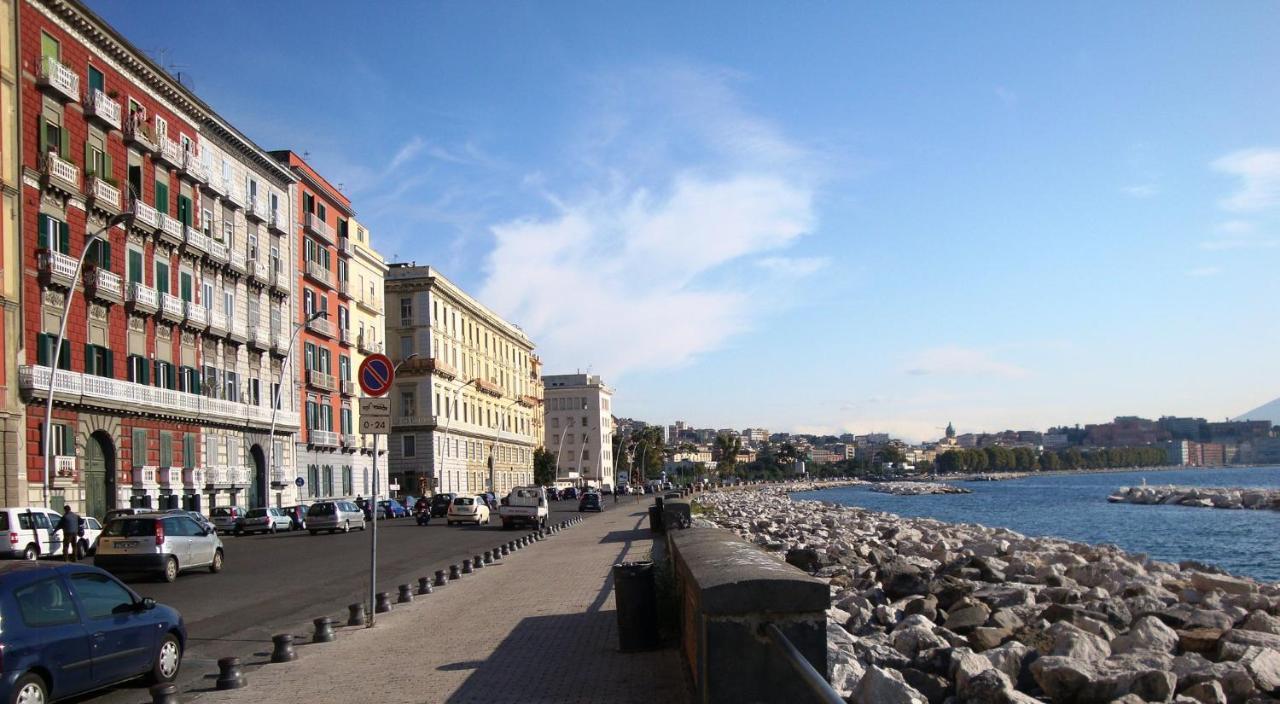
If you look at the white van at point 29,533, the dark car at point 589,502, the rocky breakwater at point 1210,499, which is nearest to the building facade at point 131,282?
the white van at point 29,533

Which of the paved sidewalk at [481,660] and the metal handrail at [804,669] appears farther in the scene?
the paved sidewalk at [481,660]

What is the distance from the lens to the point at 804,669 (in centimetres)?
420

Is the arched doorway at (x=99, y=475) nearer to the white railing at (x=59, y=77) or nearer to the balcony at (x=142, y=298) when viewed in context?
the balcony at (x=142, y=298)

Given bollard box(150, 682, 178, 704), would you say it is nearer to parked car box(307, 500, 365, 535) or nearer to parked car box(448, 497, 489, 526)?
parked car box(307, 500, 365, 535)

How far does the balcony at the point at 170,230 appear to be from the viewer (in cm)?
4547

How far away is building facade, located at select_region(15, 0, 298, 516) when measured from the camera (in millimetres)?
37438

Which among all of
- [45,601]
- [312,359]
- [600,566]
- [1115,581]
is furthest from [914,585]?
[312,359]

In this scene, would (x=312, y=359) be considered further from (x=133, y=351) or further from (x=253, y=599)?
(x=253, y=599)

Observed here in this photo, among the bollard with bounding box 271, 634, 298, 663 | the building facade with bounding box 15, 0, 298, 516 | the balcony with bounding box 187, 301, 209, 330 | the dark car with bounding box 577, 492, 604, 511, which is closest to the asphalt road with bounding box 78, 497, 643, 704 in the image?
the bollard with bounding box 271, 634, 298, 663

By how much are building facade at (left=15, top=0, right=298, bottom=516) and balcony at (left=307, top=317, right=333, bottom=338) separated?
6.56 meters

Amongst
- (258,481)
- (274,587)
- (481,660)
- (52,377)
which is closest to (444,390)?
(258,481)

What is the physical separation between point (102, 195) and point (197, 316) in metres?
8.98

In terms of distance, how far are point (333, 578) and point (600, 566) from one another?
229 inches

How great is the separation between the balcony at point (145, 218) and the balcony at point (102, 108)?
3.17 meters
